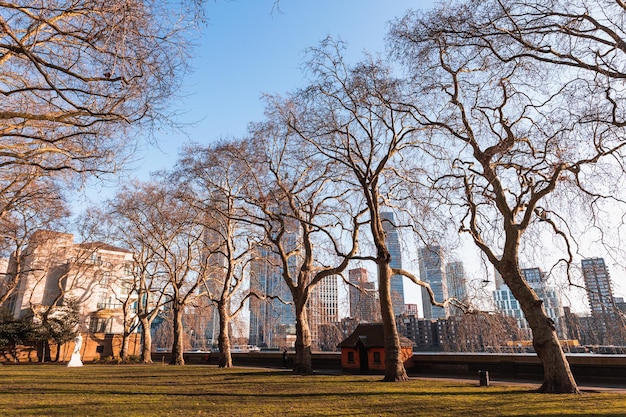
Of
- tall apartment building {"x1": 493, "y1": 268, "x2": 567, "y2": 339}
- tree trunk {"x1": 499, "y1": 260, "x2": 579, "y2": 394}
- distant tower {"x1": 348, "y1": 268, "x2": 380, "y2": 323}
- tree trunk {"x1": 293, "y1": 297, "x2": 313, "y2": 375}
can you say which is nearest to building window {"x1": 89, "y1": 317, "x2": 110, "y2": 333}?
tree trunk {"x1": 293, "y1": 297, "x2": 313, "y2": 375}

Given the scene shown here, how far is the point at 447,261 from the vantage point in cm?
1566

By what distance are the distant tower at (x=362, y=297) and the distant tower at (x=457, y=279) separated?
5968 mm

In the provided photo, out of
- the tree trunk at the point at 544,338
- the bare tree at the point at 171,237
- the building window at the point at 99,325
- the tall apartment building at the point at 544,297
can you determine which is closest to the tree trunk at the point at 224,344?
the bare tree at the point at 171,237

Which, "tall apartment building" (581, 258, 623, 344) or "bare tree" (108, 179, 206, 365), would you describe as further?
"bare tree" (108, 179, 206, 365)

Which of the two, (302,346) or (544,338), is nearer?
(544,338)

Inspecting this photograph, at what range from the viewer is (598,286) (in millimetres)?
11648

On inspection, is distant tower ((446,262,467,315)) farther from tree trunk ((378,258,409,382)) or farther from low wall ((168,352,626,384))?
low wall ((168,352,626,384))

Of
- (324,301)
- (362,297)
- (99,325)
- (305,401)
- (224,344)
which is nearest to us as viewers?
(305,401)

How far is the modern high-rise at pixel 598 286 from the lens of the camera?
11258 mm

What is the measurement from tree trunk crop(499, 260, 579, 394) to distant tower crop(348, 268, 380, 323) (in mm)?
8816

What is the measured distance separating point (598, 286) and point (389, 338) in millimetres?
7102

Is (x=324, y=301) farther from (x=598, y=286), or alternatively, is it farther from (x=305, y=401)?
(x=598, y=286)

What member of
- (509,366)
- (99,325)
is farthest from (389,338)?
(99,325)

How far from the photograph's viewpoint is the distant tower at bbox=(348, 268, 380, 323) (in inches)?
806
